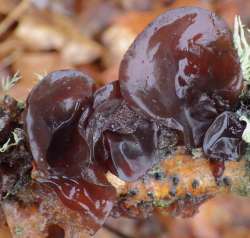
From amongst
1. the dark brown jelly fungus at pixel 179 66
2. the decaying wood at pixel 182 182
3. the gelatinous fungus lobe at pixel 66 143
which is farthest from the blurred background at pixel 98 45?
the dark brown jelly fungus at pixel 179 66

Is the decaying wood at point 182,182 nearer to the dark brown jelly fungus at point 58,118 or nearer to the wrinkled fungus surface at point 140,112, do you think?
the wrinkled fungus surface at point 140,112

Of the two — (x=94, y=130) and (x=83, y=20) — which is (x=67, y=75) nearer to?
(x=94, y=130)

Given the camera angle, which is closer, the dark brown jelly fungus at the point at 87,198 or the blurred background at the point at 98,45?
the dark brown jelly fungus at the point at 87,198

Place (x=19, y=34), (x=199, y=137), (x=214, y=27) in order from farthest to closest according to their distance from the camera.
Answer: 1. (x=19, y=34)
2. (x=199, y=137)
3. (x=214, y=27)

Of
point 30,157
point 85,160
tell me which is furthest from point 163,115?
point 30,157

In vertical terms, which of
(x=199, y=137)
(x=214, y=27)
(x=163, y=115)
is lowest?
(x=199, y=137)

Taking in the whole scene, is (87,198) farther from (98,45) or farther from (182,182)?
(98,45)
